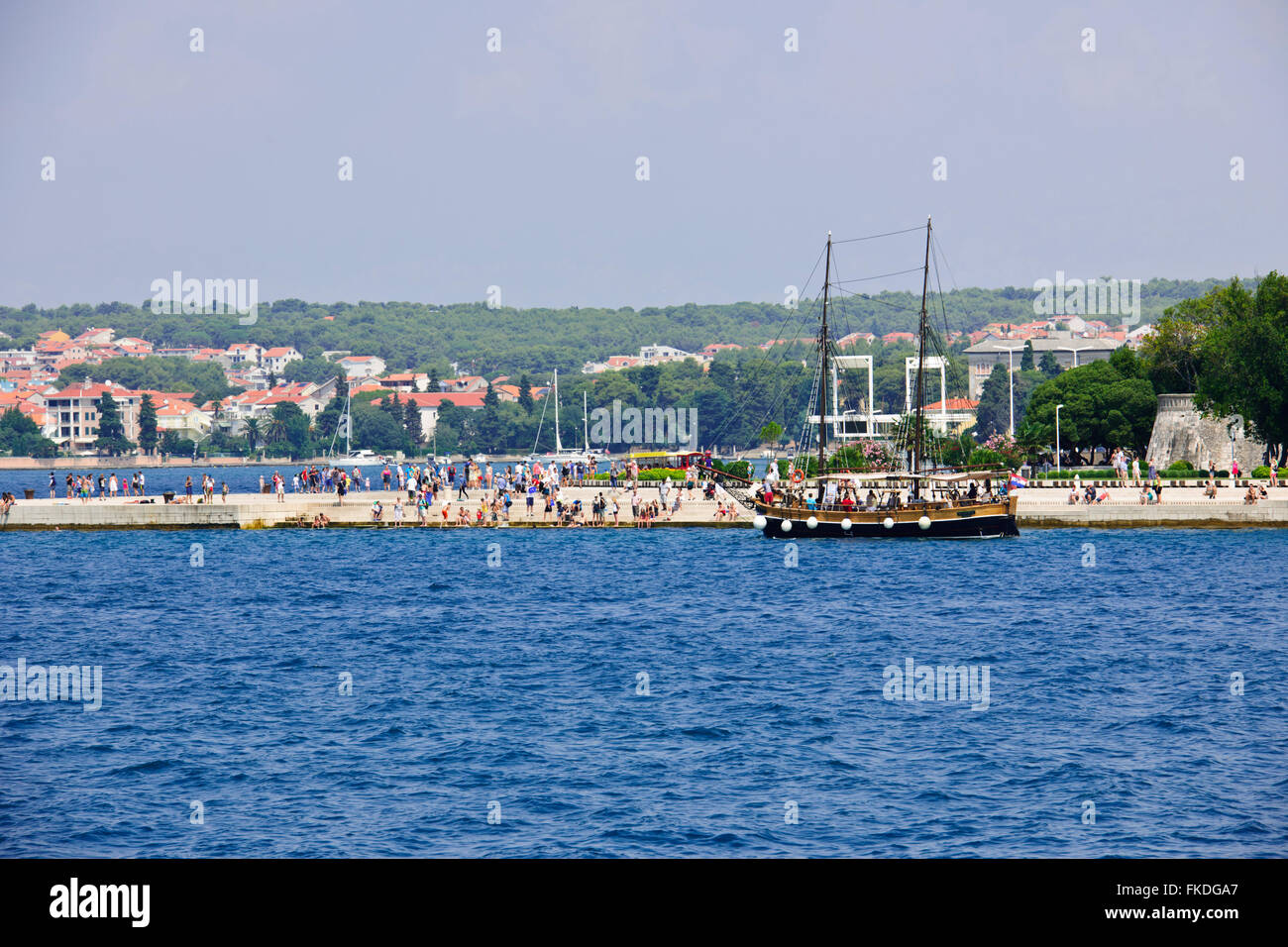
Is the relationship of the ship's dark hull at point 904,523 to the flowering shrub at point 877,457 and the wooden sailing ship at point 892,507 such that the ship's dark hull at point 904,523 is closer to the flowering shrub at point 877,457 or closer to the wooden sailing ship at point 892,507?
the wooden sailing ship at point 892,507

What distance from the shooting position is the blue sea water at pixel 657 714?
15.1 metres

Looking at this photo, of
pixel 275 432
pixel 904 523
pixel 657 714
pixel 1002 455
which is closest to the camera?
pixel 657 714

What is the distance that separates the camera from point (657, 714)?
21.5 m

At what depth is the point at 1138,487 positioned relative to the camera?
5294cm

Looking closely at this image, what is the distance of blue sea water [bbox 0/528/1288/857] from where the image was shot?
1511cm

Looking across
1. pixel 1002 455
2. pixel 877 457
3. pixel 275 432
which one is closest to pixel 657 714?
pixel 1002 455

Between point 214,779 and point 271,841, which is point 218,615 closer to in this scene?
point 214,779

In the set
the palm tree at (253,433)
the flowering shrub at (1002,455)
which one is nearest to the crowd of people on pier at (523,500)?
the flowering shrub at (1002,455)

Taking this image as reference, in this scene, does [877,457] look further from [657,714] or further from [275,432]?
[275,432]

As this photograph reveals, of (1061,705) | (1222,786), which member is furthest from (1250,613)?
(1222,786)

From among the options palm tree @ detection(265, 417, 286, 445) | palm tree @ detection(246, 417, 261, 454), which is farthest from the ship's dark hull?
palm tree @ detection(246, 417, 261, 454)

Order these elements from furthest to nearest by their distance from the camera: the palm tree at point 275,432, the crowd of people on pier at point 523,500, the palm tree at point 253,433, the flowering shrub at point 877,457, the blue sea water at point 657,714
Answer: the palm tree at point 253,433
the palm tree at point 275,432
the flowering shrub at point 877,457
the crowd of people on pier at point 523,500
the blue sea water at point 657,714

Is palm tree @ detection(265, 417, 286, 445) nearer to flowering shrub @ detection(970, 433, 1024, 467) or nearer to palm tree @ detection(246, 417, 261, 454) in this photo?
palm tree @ detection(246, 417, 261, 454)
